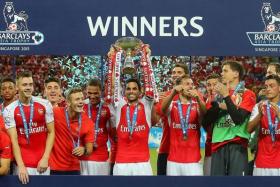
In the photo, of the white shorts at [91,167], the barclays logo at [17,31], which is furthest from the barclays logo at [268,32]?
the barclays logo at [17,31]

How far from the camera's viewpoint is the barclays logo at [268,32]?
803cm

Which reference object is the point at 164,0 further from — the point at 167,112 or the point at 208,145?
the point at 208,145

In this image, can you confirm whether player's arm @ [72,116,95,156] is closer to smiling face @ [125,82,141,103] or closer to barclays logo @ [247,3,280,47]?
smiling face @ [125,82,141,103]

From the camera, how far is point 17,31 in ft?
26.4

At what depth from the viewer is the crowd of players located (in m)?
7.64

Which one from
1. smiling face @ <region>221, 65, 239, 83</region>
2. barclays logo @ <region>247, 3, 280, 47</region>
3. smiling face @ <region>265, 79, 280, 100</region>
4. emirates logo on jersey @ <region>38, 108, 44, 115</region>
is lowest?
emirates logo on jersey @ <region>38, 108, 44, 115</region>

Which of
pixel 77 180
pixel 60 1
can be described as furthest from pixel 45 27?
pixel 77 180

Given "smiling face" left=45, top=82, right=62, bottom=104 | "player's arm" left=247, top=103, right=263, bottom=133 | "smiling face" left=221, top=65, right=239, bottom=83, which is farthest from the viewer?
"smiling face" left=45, top=82, right=62, bottom=104

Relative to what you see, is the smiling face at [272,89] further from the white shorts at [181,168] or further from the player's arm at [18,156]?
the player's arm at [18,156]

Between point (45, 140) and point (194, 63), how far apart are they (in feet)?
26.8

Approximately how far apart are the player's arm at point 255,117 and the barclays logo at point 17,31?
8.58 feet

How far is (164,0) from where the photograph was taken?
26.5 feet

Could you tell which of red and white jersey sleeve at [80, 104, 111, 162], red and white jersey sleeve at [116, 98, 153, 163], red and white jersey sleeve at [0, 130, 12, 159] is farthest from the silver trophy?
red and white jersey sleeve at [0, 130, 12, 159]

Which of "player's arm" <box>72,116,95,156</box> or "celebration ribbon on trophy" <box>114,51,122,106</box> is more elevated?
"celebration ribbon on trophy" <box>114,51,122,106</box>
